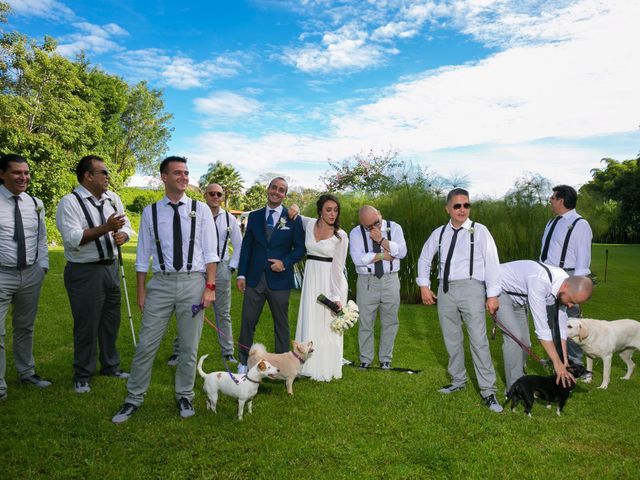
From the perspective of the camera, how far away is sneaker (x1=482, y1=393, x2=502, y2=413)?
4703 mm

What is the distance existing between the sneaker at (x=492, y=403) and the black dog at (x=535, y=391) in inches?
5.4

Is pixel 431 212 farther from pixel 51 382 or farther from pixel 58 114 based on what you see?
pixel 58 114

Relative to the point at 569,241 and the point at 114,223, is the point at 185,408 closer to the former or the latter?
the point at 114,223

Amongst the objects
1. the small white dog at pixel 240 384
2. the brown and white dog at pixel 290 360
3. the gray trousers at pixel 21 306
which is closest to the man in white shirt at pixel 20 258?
the gray trousers at pixel 21 306

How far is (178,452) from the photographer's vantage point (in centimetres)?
368

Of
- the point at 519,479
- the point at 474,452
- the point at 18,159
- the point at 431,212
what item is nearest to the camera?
the point at 519,479

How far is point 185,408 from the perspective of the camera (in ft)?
14.5

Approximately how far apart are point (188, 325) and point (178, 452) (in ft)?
3.67

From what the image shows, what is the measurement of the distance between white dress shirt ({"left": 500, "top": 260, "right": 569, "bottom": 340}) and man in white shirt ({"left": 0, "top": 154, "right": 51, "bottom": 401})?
4.99 m

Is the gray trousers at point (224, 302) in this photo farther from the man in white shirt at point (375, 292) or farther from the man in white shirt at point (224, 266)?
the man in white shirt at point (375, 292)

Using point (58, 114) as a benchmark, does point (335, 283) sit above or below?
below

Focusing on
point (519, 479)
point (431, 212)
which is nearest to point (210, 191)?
point (519, 479)

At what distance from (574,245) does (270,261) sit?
383cm

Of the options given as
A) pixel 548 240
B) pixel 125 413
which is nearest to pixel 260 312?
pixel 125 413
